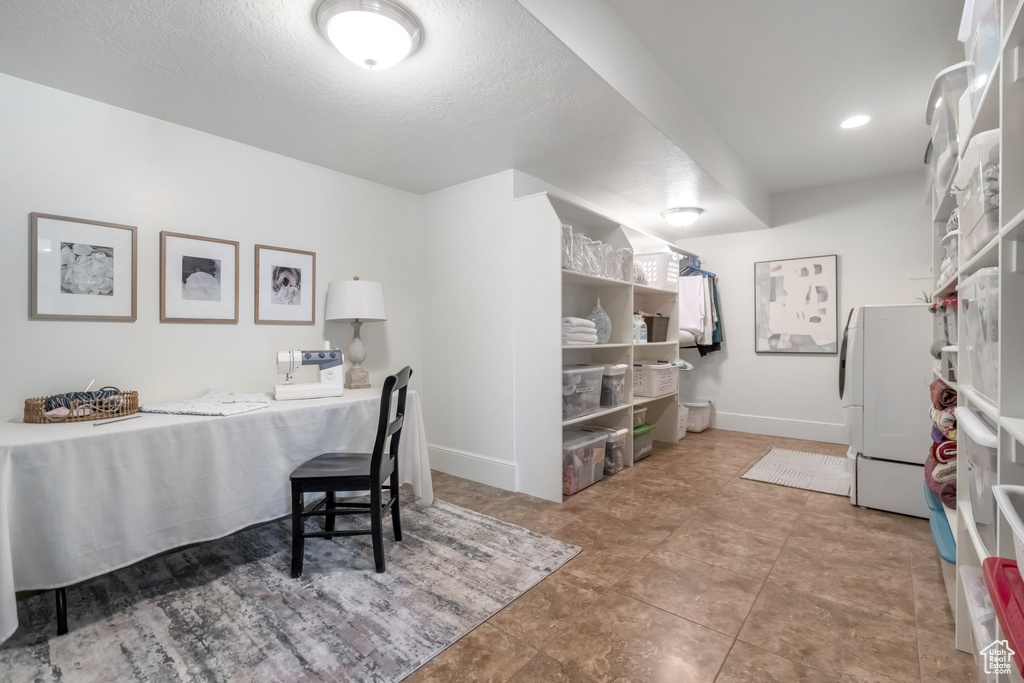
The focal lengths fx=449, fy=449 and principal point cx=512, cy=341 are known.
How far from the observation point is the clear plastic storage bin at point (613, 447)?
11.2ft

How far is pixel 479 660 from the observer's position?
1.46m

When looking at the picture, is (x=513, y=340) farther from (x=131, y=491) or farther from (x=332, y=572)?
(x=131, y=491)

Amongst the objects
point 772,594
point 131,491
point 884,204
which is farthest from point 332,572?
point 884,204

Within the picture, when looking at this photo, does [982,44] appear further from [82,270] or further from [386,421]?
[82,270]

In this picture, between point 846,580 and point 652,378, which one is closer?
point 846,580

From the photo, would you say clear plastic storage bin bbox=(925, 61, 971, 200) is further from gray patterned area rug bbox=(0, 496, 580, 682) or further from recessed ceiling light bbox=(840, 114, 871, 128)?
gray patterned area rug bbox=(0, 496, 580, 682)

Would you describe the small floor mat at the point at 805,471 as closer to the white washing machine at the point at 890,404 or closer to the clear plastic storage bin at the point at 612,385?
the white washing machine at the point at 890,404

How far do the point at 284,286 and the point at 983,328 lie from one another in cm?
315

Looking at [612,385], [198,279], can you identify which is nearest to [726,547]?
[612,385]

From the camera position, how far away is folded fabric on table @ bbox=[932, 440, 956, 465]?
5.91ft

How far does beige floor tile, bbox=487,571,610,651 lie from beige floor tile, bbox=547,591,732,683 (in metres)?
0.04

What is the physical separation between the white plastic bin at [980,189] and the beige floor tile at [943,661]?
1256mm

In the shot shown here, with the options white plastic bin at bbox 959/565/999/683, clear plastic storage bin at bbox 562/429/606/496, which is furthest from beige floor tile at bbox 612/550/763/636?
clear plastic storage bin at bbox 562/429/606/496

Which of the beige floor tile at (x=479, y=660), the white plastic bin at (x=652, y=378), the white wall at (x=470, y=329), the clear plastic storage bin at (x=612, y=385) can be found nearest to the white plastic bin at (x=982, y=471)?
the beige floor tile at (x=479, y=660)
